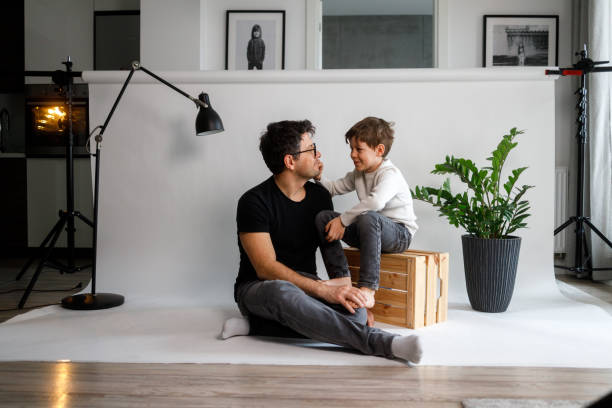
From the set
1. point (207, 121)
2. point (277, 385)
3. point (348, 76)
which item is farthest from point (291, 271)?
point (348, 76)

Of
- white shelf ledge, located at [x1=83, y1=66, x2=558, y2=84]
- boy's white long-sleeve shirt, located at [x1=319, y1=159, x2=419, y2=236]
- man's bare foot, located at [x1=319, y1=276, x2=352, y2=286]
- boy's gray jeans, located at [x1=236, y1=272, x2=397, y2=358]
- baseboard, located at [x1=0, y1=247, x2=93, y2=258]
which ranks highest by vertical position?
white shelf ledge, located at [x1=83, y1=66, x2=558, y2=84]

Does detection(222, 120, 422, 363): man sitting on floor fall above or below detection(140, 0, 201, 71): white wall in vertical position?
below

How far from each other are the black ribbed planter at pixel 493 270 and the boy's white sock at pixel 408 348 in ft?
3.16

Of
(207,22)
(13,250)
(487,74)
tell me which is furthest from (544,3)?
(13,250)

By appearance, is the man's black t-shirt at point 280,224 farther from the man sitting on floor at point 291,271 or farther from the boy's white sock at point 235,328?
the boy's white sock at point 235,328

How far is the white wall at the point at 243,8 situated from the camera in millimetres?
4246

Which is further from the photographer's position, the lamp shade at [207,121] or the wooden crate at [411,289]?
the lamp shade at [207,121]

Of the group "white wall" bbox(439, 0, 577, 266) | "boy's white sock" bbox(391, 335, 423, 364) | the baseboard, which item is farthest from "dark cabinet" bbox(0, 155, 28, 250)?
"boy's white sock" bbox(391, 335, 423, 364)

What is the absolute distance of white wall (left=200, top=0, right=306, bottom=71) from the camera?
4246mm

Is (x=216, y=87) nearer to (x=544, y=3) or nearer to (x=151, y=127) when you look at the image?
(x=151, y=127)

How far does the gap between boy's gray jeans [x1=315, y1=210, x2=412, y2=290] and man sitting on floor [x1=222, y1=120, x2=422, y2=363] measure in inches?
2.4

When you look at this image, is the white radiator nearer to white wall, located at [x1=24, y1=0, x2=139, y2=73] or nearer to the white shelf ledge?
the white shelf ledge

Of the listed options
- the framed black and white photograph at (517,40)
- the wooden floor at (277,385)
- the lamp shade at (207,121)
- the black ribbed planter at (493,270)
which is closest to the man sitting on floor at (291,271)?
the wooden floor at (277,385)

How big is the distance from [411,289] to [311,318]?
618 millimetres
